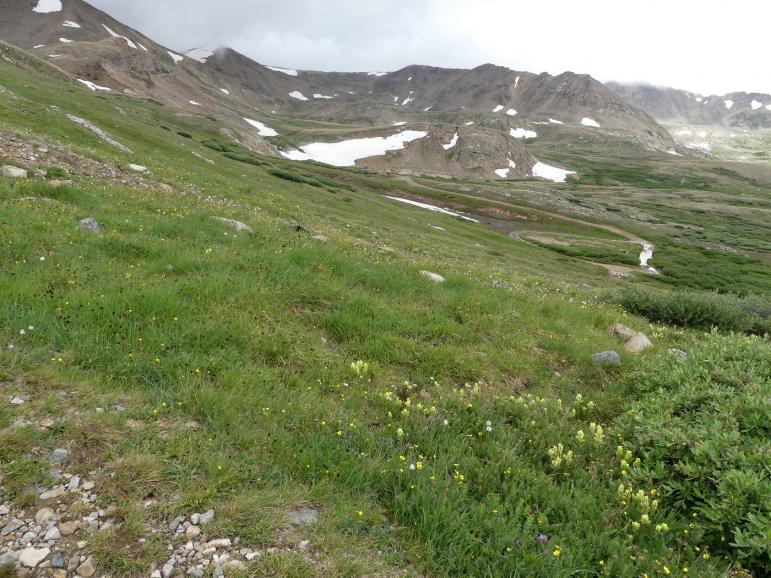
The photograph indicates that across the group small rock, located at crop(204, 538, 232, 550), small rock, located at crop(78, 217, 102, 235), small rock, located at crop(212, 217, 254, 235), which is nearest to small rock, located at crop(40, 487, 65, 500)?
small rock, located at crop(204, 538, 232, 550)

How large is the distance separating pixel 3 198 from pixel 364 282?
9686 mm

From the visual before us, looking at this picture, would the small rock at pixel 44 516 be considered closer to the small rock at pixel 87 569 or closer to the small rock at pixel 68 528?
the small rock at pixel 68 528

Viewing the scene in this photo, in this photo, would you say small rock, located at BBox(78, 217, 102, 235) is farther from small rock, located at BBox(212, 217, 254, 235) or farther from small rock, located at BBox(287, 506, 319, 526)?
small rock, located at BBox(287, 506, 319, 526)

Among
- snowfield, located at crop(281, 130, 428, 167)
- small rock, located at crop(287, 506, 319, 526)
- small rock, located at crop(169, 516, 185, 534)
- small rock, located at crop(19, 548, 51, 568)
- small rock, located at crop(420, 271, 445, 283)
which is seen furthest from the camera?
snowfield, located at crop(281, 130, 428, 167)

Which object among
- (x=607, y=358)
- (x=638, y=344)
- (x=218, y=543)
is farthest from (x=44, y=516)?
(x=638, y=344)

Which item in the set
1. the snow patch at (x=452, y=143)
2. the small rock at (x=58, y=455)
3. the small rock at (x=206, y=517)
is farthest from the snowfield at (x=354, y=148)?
the small rock at (x=206, y=517)

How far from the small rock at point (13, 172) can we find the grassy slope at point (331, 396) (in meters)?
2.24

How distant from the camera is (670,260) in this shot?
81312 millimetres

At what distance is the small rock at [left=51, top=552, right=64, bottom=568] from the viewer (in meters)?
3.55

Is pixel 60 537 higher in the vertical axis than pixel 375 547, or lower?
higher

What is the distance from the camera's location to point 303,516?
4445mm

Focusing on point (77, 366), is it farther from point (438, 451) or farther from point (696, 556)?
point (696, 556)

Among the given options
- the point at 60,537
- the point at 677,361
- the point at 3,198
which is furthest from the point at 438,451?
the point at 3,198

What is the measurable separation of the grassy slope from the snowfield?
173208mm
